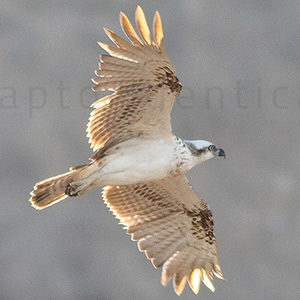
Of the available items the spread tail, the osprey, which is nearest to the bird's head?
the osprey

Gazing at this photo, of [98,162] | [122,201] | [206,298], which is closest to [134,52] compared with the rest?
[98,162]

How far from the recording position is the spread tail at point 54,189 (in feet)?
26.9

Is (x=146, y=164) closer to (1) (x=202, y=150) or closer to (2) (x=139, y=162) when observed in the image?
(2) (x=139, y=162)

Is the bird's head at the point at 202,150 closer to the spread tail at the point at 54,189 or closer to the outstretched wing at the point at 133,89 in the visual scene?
the outstretched wing at the point at 133,89

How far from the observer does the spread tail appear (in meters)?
8.20

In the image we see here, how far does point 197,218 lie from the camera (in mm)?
8906

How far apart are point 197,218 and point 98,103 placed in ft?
5.00

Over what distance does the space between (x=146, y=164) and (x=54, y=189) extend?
0.82 metres

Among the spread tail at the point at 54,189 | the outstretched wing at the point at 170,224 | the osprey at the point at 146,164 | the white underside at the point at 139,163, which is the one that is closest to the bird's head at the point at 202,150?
the osprey at the point at 146,164

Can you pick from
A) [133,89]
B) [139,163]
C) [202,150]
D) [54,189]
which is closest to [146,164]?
[139,163]

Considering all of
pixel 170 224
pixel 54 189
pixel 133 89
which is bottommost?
pixel 170 224

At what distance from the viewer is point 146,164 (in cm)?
830

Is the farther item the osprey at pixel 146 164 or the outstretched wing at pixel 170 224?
the outstretched wing at pixel 170 224

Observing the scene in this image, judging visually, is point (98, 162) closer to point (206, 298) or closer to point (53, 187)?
point (53, 187)
